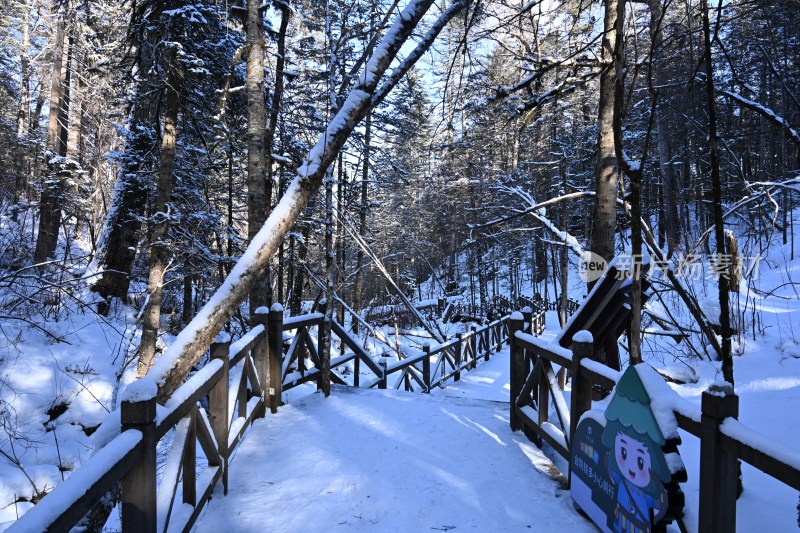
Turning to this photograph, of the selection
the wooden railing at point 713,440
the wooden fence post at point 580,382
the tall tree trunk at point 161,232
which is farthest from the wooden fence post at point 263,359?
the tall tree trunk at point 161,232

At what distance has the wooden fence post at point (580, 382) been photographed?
11.4 ft

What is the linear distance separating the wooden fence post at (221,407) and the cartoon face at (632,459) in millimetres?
3023

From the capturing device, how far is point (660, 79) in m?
12.7

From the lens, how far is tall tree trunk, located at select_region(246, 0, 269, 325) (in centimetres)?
629

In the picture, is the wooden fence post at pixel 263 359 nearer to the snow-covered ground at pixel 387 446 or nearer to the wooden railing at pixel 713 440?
the snow-covered ground at pixel 387 446

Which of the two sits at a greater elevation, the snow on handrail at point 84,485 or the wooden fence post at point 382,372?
the snow on handrail at point 84,485

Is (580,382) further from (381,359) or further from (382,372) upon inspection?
(381,359)

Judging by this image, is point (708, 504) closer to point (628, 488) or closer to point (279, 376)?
point (628, 488)

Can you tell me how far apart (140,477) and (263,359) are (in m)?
3.34

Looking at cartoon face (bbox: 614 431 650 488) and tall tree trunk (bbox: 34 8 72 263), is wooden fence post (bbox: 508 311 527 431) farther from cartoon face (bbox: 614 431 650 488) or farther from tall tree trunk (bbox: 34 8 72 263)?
tall tree trunk (bbox: 34 8 72 263)

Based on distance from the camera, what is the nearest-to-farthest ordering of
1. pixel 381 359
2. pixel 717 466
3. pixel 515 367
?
pixel 717 466, pixel 515 367, pixel 381 359

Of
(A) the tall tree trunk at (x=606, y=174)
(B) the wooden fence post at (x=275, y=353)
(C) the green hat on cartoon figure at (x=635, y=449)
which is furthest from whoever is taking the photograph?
(A) the tall tree trunk at (x=606, y=174)

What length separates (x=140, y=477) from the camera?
2109mm

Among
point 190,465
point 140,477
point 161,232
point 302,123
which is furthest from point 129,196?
point 140,477
